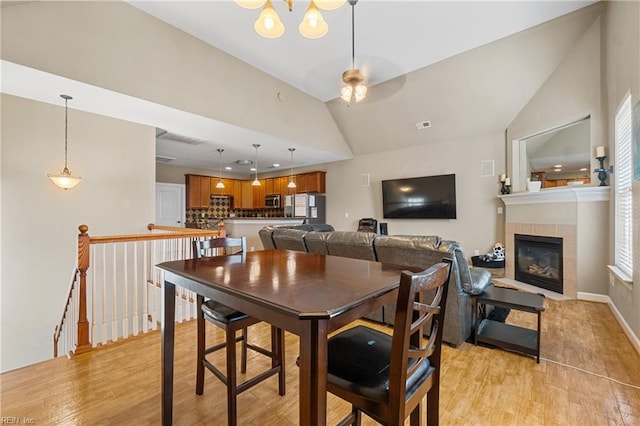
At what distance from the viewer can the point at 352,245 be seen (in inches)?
110

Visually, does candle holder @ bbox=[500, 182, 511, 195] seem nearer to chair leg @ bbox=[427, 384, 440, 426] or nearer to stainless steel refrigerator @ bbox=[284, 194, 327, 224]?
stainless steel refrigerator @ bbox=[284, 194, 327, 224]

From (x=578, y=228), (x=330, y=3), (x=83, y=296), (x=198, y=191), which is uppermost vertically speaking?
(x=330, y=3)

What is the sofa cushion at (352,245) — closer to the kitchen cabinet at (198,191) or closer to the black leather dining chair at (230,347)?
the black leather dining chair at (230,347)

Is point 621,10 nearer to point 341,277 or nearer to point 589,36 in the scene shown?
point 589,36

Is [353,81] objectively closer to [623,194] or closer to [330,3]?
[330,3]

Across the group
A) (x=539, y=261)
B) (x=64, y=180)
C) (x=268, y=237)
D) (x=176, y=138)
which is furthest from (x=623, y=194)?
(x=176, y=138)

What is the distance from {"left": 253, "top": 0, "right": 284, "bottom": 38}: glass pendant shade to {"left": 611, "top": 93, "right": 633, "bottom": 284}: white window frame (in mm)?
3307

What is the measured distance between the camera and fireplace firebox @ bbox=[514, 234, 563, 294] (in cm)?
397

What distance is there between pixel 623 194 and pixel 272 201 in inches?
287

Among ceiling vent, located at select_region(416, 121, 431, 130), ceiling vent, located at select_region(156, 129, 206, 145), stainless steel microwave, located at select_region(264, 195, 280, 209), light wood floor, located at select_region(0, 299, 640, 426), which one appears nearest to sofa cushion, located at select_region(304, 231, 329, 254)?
light wood floor, located at select_region(0, 299, 640, 426)

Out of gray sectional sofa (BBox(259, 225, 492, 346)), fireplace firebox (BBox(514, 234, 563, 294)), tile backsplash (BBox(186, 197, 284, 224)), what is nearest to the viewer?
gray sectional sofa (BBox(259, 225, 492, 346))

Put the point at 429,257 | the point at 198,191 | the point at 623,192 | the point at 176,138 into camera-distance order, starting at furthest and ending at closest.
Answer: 1. the point at 198,191
2. the point at 176,138
3. the point at 623,192
4. the point at 429,257

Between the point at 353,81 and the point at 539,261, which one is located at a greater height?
the point at 353,81

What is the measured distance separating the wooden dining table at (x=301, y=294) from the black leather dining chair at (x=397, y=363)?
0.17m
